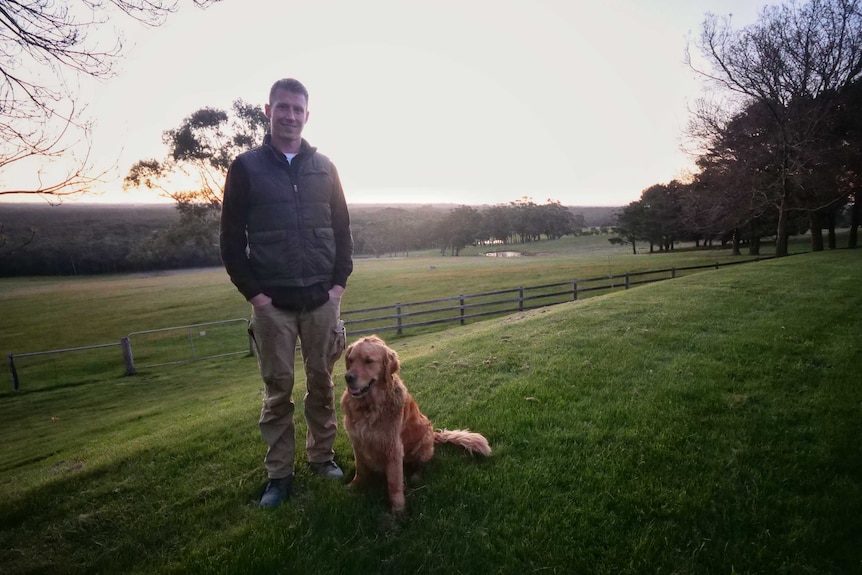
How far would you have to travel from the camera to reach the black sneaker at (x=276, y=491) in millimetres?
3268

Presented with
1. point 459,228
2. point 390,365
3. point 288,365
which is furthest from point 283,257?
point 459,228

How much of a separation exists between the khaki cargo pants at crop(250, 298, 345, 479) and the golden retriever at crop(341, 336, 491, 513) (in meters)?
0.39

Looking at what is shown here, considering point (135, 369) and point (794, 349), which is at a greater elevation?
point (794, 349)

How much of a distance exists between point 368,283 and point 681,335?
30845mm

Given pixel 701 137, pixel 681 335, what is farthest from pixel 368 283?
pixel 681 335

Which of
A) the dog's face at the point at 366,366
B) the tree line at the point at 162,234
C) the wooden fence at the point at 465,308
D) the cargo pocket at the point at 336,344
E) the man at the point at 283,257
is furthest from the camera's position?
the tree line at the point at 162,234

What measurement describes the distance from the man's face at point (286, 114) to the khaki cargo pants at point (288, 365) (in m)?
1.43

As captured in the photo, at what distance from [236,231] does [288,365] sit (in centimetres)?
116

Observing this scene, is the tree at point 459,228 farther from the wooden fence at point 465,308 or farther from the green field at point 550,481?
the green field at point 550,481

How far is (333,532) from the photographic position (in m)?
2.87

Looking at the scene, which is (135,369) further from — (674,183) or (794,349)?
(674,183)

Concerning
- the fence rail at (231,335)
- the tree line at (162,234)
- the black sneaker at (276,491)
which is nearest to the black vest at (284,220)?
the black sneaker at (276,491)

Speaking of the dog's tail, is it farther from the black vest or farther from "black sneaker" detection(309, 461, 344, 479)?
the black vest

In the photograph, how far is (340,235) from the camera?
3674mm
